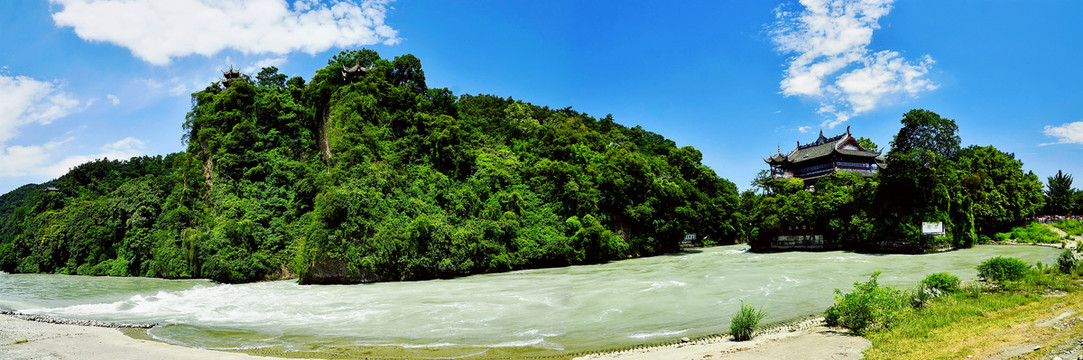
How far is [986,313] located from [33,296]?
36464 millimetres

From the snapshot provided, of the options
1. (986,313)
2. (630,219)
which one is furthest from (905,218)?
(986,313)

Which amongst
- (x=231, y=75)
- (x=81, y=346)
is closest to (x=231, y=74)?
(x=231, y=75)

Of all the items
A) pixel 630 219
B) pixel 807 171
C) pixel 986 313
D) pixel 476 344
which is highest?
pixel 807 171

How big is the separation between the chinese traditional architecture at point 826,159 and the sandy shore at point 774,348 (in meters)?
42.2

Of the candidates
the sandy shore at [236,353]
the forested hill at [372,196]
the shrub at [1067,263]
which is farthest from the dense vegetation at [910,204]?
the sandy shore at [236,353]

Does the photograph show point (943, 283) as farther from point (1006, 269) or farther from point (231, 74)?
point (231, 74)

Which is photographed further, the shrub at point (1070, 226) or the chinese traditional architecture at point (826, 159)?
the chinese traditional architecture at point (826, 159)

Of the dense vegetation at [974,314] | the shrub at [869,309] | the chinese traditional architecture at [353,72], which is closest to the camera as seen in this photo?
the dense vegetation at [974,314]

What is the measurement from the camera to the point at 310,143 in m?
37.6

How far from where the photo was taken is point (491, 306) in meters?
18.1

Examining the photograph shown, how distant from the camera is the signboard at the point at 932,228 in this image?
31.2 metres

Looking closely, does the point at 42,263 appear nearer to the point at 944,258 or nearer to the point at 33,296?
the point at 33,296

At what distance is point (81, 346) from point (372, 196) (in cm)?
1812

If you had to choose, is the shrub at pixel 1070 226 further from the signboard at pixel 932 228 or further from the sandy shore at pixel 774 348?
the sandy shore at pixel 774 348
